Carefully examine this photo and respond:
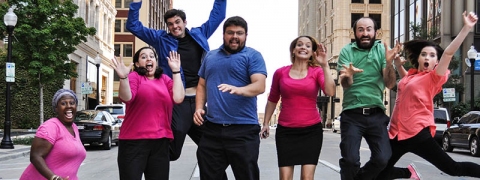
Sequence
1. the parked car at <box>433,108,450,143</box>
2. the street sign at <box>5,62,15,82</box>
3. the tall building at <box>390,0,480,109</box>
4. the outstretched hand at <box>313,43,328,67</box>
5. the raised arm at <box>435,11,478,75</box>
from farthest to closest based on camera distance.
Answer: the tall building at <box>390,0,480,109</box>
the parked car at <box>433,108,450,143</box>
the street sign at <box>5,62,15,82</box>
the raised arm at <box>435,11,478,75</box>
the outstretched hand at <box>313,43,328,67</box>

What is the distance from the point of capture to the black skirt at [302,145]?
6188mm

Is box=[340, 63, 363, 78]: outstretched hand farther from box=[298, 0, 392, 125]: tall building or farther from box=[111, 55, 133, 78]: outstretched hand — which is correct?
box=[298, 0, 392, 125]: tall building

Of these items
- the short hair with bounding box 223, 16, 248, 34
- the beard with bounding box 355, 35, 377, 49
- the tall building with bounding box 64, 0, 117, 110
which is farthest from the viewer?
the tall building with bounding box 64, 0, 117, 110

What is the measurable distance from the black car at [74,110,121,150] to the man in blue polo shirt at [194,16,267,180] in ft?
47.6

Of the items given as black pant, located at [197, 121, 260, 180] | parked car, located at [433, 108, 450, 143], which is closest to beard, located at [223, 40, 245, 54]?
black pant, located at [197, 121, 260, 180]

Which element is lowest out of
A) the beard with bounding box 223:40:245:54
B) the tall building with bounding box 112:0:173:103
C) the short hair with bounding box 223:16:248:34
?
the beard with bounding box 223:40:245:54

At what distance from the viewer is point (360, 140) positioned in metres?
6.27

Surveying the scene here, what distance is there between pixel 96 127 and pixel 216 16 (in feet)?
44.5

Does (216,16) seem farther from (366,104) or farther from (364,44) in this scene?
(366,104)

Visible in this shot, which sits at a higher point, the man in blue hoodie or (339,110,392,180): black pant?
the man in blue hoodie

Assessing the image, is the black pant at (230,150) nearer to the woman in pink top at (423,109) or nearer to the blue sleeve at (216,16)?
the blue sleeve at (216,16)

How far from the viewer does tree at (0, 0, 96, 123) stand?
977 inches

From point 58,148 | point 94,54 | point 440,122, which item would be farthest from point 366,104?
point 94,54

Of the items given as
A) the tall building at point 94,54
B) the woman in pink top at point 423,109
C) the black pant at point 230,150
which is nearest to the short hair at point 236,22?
the black pant at point 230,150
